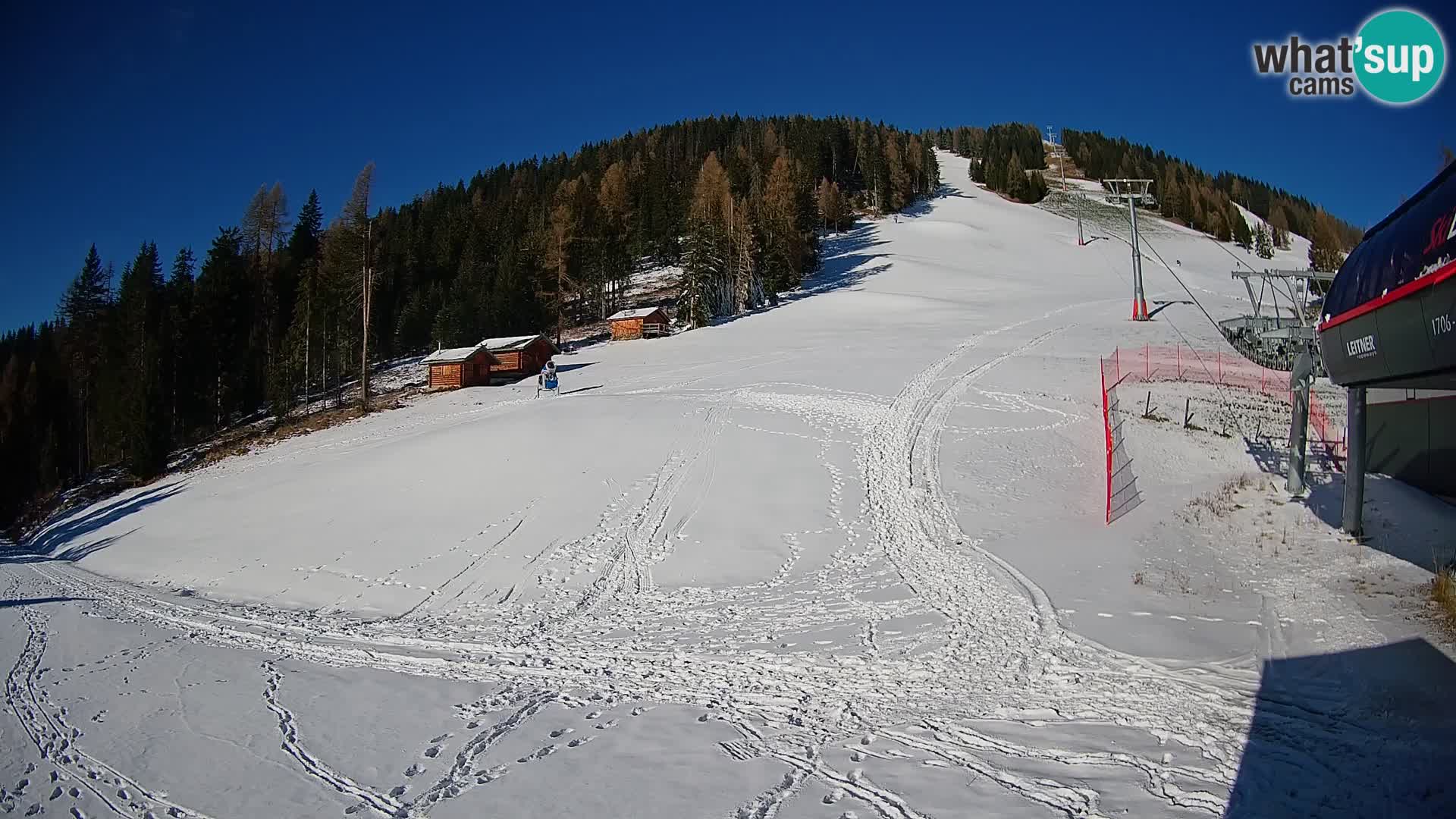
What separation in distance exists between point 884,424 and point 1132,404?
299 inches

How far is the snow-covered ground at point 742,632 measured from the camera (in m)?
5.13

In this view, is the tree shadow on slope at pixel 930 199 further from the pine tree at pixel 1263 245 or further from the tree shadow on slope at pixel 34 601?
the tree shadow on slope at pixel 34 601

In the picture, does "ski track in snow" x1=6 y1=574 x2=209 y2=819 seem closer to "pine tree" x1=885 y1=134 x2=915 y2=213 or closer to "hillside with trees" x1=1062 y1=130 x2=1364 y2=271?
"hillside with trees" x1=1062 y1=130 x2=1364 y2=271

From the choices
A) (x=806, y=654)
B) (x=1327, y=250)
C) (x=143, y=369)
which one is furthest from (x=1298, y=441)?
(x=1327, y=250)

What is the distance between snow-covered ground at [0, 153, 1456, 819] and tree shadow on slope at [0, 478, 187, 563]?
0.52 m

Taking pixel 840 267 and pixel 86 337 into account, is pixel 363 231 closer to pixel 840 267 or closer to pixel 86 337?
pixel 86 337

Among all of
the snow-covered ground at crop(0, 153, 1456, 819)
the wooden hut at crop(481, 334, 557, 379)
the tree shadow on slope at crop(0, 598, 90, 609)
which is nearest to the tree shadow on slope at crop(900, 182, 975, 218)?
the wooden hut at crop(481, 334, 557, 379)

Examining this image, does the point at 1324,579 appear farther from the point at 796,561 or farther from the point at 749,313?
the point at 749,313

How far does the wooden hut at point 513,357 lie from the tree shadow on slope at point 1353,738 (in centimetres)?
3794

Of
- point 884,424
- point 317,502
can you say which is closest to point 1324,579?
point 884,424

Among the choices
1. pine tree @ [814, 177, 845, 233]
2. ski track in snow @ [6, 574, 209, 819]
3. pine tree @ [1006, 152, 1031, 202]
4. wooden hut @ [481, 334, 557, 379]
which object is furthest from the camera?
pine tree @ [1006, 152, 1031, 202]

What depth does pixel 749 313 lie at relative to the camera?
55.3 metres

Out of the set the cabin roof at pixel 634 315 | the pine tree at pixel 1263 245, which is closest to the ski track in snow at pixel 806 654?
the cabin roof at pixel 634 315

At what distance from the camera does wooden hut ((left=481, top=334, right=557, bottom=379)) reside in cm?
4012
